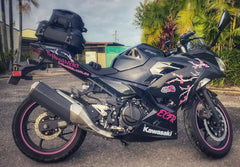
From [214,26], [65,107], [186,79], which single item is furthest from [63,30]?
[214,26]

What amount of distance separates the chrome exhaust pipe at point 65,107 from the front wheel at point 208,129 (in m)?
0.93

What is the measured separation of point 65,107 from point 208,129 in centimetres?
170

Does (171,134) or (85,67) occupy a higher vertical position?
(85,67)

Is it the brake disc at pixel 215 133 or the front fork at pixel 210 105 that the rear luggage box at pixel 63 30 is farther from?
the brake disc at pixel 215 133

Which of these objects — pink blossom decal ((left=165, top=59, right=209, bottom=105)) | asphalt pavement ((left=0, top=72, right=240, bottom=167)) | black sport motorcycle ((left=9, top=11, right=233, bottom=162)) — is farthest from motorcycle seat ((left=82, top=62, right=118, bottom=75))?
asphalt pavement ((left=0, top=72, right=240, bottom=167))

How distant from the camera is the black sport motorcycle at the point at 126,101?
6.45 feet

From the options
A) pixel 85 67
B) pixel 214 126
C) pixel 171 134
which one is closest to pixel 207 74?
pixel 214 126

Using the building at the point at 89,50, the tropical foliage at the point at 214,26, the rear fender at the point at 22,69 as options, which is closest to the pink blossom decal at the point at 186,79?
the rear fender at the point at 22,69

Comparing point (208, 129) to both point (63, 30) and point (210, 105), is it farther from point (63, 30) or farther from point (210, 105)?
point (63, 30)

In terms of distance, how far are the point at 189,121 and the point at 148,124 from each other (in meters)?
0.49

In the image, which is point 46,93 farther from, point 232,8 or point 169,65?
point 232,8

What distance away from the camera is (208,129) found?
7.39ft

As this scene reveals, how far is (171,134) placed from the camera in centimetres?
212

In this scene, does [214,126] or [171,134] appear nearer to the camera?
[171,134]
